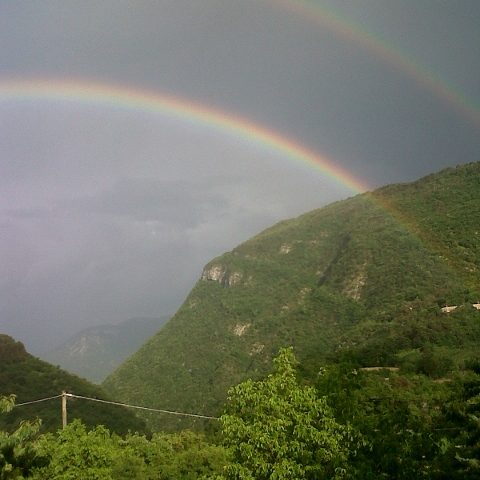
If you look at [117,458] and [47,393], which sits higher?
[117,458]

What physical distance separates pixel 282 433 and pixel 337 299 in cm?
9631

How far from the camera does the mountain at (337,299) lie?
217 feet

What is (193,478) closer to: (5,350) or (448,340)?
(448,340)

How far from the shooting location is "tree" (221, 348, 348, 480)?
10.8m

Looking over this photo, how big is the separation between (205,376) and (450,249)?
62148mm

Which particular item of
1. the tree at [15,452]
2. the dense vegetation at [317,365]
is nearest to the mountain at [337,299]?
the dense vegetation at [317,365]

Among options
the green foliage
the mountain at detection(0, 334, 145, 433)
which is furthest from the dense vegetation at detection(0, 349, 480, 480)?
the mountain at detection(0, 334, 145, 433)

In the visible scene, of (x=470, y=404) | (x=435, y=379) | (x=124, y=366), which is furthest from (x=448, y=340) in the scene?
(x=124, y=366)

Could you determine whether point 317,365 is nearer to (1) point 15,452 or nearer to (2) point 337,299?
(1) point 15,452

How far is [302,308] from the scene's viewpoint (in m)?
116

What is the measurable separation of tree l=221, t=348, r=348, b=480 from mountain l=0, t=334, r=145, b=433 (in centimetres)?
4456

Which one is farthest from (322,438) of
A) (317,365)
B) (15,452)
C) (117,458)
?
(317,365)

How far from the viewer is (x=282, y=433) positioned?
11.3m

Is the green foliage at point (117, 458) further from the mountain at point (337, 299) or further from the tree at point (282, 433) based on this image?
the mountain at point (337, 299)
